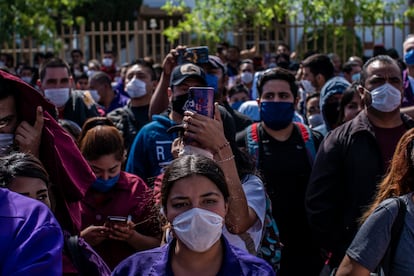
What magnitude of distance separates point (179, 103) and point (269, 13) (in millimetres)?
13175

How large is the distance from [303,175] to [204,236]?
2.81 meters

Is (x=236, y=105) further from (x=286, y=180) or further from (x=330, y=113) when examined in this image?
(x=286, y=180)

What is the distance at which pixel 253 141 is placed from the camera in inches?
248

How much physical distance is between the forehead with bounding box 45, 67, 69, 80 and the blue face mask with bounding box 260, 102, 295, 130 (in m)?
2.39

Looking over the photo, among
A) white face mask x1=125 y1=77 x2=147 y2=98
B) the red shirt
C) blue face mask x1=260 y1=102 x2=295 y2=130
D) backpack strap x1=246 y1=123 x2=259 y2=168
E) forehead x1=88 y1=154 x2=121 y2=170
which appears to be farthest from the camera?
white face mask x1=125 y1=77 x2=147 y2=98

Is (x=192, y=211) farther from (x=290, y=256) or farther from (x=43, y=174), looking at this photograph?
(x=290, y=256)

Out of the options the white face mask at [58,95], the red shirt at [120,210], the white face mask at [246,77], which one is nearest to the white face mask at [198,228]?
the red shirt at [120,210]

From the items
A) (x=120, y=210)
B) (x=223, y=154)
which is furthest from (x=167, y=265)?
(x=120, y=210)

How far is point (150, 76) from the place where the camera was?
907cm

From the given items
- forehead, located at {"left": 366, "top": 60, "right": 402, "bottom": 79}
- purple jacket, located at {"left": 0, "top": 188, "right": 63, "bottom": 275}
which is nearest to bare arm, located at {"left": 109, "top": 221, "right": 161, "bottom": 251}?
forehead, located at {"left": 366, "top": 60, "right": 402, "bottom": 79}

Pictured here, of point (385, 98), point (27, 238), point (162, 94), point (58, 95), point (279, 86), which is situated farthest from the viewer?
point (58, 95)

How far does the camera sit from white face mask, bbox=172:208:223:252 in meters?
3.49

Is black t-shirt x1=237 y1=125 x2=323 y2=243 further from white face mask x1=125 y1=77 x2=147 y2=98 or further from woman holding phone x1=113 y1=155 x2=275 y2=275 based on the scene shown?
white face mask x1=125 y1=77 x2=147 y2=98

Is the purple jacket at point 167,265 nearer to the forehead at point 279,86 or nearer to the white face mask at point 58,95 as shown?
the forehead at point 279,86
